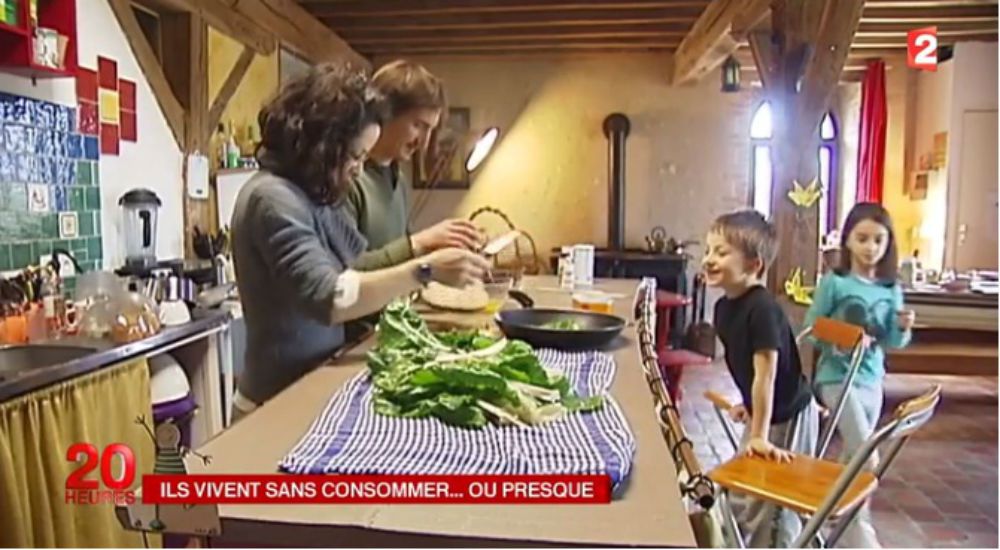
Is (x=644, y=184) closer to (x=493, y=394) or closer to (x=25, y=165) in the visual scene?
(x=25, y=165)

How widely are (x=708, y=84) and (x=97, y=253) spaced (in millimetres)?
4930

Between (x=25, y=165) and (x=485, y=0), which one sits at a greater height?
(x=485, y=0)

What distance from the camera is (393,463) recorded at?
2.94 ft

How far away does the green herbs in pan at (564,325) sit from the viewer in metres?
1.63

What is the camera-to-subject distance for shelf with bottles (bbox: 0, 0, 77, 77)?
7.63 feet

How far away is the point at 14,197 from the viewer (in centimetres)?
252

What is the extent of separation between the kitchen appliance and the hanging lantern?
13.1 ft

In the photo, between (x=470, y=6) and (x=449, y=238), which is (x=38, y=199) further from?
(x=470, y=6)

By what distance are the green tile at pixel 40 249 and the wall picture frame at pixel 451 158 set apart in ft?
13.3

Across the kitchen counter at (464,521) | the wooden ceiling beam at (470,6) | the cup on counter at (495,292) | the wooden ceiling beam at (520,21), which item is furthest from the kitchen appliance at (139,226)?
the wooden ceiling beam at (520,21)

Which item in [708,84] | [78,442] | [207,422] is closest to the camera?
[78,442]

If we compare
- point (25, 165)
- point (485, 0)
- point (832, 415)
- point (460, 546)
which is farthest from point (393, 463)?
point (485, 0)

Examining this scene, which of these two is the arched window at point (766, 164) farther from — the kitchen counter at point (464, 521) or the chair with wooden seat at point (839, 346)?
the kitchen counter at point (464, 521)

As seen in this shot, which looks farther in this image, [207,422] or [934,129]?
[934,129]
